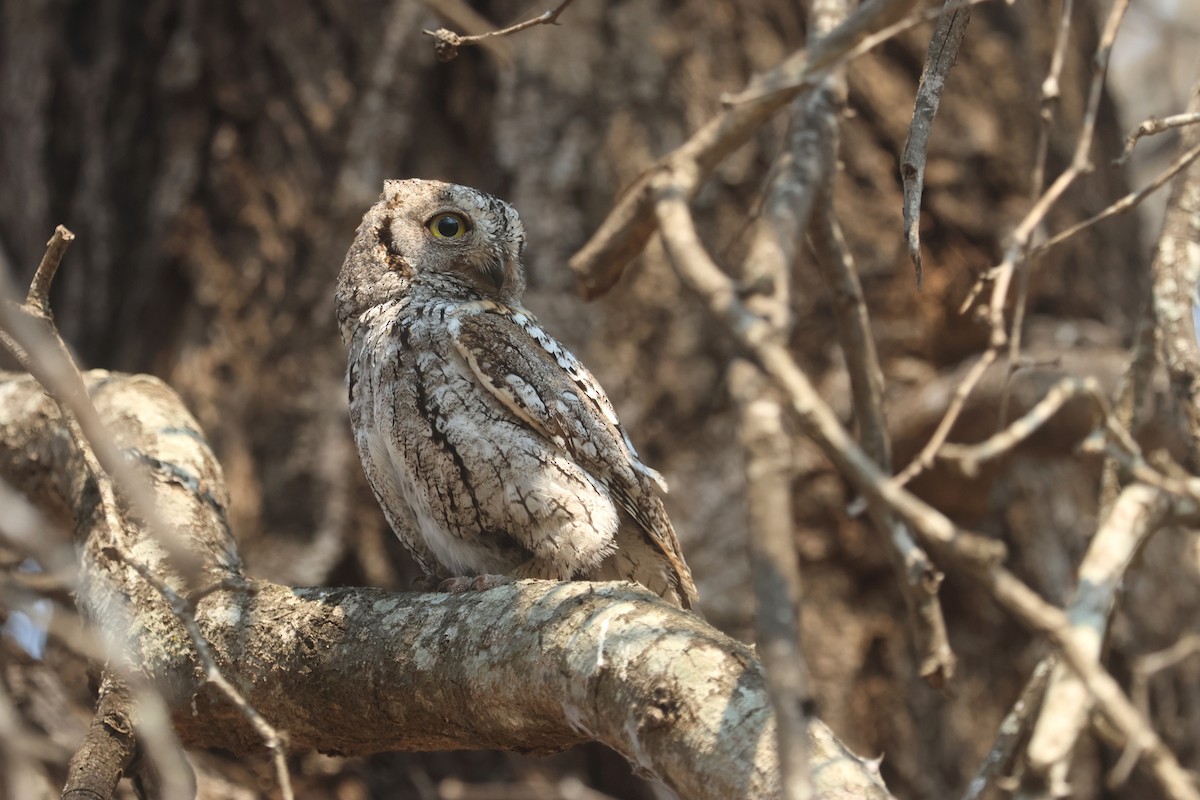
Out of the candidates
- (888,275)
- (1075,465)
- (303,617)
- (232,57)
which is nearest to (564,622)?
(303,617)

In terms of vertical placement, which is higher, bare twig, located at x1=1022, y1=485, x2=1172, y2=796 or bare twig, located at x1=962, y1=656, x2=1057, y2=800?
bare twig, located at x1=1022, y1=485, x2=1172, y2=796

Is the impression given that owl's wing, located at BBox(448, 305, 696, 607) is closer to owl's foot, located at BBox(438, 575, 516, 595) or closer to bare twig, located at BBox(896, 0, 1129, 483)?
owl's foot, located at BBox(438, 575, 516, 595)

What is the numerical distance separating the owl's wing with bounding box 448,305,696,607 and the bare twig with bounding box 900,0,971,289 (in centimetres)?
149

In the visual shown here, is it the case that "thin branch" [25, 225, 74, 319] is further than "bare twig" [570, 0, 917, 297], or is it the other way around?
"thin branch" [25, 225, 74, 319]

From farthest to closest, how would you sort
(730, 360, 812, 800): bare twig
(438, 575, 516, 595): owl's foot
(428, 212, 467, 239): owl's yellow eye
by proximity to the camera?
(428, 212, 467, 239): owl's yellow eye → (438, 575, 516, 595): owl's foot → (730, 360, 812, 800): bare twig

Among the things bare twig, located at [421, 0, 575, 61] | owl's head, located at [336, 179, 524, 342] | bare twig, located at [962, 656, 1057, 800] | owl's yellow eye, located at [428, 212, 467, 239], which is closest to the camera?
bare twig, located at [962, 656, 1057, 800]

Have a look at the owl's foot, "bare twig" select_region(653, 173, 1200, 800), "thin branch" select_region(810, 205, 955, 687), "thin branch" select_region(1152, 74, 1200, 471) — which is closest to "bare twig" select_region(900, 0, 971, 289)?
"thin branch" select_region(810, 205, 955, 687)

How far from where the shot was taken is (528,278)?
16.7 feet

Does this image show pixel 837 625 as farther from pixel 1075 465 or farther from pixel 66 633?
pixel 66 633

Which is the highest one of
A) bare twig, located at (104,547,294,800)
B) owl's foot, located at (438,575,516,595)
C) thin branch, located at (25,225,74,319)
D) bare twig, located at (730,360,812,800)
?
thin branch, located at (25,225,74,319)

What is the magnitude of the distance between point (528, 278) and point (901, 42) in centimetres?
191

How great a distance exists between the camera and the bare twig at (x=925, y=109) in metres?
1.90

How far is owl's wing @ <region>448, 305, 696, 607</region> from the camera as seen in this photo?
3.32 m

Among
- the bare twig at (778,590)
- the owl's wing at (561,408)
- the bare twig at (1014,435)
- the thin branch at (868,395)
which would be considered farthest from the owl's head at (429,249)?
the bare twig at (778,590)
